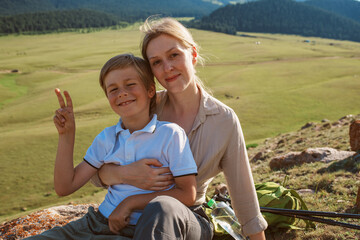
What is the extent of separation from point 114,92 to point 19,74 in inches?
1682

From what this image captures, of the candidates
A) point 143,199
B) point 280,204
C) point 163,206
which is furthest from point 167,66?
point 280,204

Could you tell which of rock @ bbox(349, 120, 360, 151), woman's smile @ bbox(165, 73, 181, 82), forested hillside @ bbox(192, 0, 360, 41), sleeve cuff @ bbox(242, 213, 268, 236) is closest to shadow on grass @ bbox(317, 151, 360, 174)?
rock @ bbox(349, 120, 360, 151)

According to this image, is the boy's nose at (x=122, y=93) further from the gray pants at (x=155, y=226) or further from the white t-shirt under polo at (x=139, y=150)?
the gray pants at (x=155, y=226)

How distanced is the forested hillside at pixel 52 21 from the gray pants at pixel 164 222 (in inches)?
5078

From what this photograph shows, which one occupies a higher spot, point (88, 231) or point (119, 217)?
point (119, 217)

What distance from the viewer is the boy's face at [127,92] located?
2.93m

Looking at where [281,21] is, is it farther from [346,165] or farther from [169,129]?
[169,129]

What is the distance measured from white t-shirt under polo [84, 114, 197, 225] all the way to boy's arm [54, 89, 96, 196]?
18 centimetres

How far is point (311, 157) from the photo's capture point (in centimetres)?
707

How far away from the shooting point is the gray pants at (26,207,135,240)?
8.65ft

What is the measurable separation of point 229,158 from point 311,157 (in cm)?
483

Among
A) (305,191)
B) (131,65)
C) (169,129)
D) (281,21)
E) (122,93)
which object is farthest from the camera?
(281,21)

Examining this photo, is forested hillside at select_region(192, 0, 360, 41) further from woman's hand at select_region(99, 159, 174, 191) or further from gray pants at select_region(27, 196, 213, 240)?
gray pants at select_region(27, 196, 213, 240)

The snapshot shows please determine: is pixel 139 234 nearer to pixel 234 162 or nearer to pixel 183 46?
pixel 234 162
